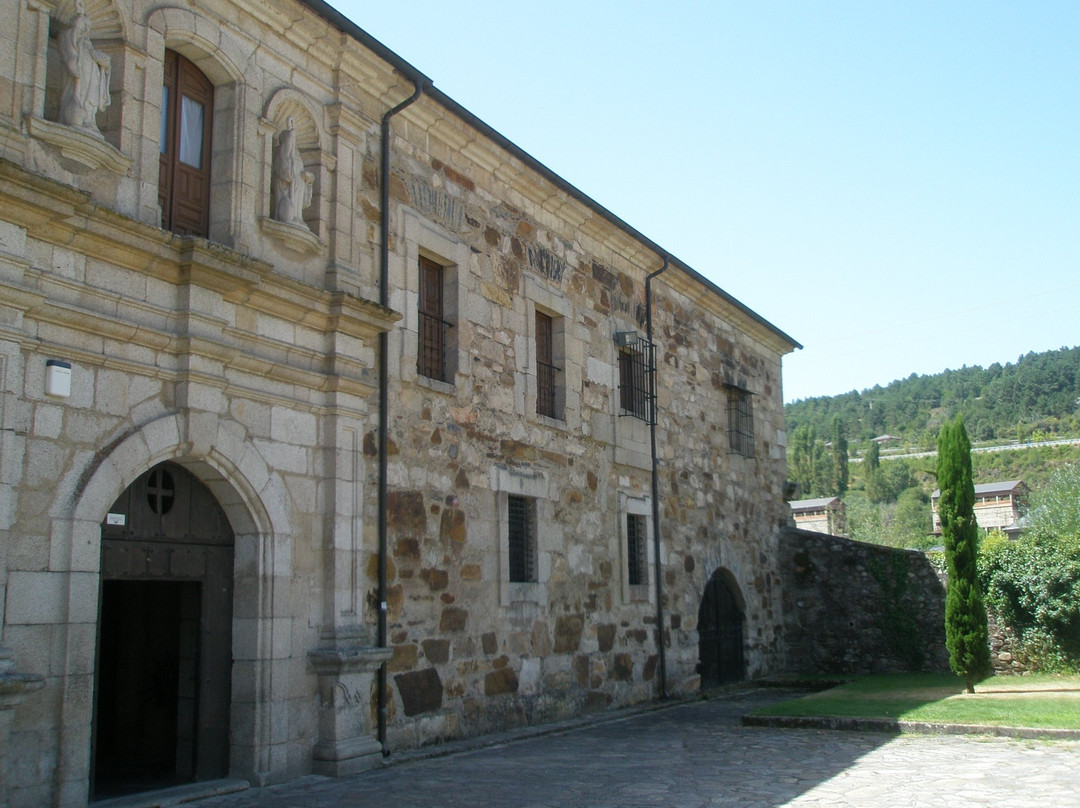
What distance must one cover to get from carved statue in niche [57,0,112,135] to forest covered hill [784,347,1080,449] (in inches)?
3598

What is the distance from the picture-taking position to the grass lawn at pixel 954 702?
962 cm

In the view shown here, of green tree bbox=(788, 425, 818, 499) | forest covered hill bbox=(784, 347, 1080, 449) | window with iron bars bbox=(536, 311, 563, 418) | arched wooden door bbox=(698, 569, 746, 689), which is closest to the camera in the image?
window with iron bars bbox=(536, 311, 563, 418)

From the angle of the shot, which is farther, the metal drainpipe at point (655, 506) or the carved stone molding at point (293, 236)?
the metal drainpipe at point (655, 506)

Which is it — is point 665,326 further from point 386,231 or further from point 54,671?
point 54,671

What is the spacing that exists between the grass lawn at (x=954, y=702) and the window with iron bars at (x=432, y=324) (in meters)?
4.94

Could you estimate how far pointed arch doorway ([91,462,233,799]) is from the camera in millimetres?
6633

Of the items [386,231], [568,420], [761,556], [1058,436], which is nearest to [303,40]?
[386,231]

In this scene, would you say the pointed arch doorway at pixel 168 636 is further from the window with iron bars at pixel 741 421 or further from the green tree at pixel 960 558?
the window with iron bars at pixel 741 421

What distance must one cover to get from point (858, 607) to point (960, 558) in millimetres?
4088

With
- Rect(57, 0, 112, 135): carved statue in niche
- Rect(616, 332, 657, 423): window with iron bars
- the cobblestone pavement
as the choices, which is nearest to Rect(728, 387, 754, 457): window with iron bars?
Rect(616, 332, 657, 423): window with iron bars

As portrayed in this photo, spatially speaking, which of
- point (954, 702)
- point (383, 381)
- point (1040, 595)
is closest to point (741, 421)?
point (1040, 595)

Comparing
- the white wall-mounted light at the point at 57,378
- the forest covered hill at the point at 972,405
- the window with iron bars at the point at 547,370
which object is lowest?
the white wall-mounted light at the point at 57,378

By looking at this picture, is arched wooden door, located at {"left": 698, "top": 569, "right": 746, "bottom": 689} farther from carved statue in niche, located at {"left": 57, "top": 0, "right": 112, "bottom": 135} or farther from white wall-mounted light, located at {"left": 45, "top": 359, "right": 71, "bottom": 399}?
carved statue in niche, located at {"left": 57, "top": 0, "right": 112, "bottom": 135}

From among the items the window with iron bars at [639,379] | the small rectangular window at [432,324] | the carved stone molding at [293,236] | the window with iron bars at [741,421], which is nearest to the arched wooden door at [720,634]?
the window with iron bars at [741,421]
